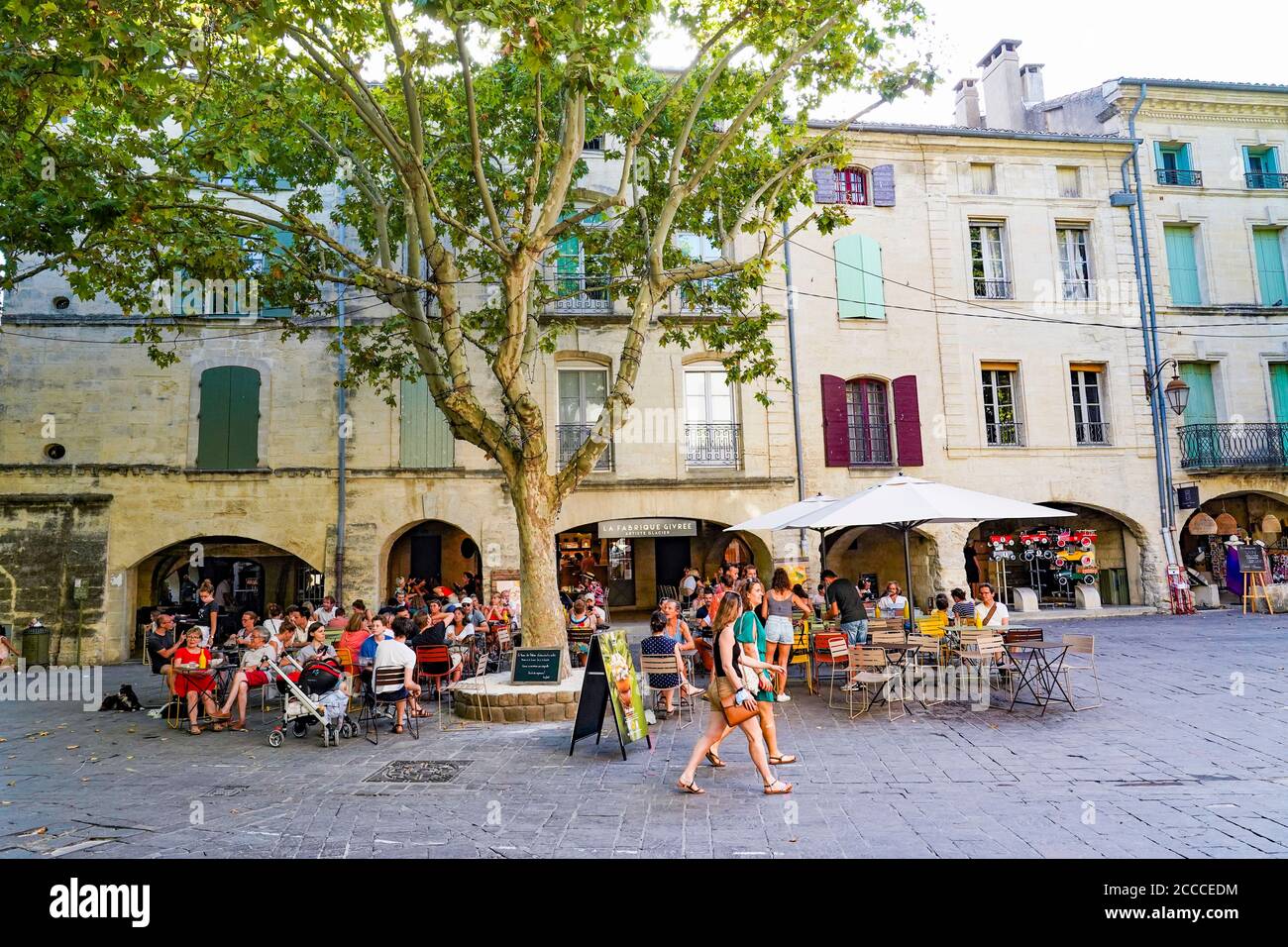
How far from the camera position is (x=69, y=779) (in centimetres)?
698

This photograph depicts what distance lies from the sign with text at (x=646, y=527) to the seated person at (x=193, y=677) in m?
8.81

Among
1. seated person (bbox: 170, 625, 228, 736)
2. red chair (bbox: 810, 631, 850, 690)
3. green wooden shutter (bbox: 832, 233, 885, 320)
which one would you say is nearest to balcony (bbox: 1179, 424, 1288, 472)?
green wooden shutter (bbox: 832, 233, 885, 320)

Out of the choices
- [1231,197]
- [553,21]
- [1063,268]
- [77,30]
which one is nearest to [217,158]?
[77,30]

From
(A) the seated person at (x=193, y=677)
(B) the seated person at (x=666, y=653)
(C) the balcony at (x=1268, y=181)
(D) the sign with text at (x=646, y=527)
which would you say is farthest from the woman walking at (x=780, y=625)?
(C) the balcony at (x=1268, y=181)

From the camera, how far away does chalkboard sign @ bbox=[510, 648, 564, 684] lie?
30.4 feet

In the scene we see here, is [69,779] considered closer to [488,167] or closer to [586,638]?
[586,638]

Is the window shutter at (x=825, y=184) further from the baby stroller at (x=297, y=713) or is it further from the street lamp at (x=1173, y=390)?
the baby stroller at (x=297, y=713)

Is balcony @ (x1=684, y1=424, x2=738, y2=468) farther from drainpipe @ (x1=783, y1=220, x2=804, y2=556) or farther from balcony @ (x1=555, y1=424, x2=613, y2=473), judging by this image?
balcony @ (x1=555, y1=424, x2=613, y2=473)

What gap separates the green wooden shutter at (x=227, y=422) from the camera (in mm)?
16125

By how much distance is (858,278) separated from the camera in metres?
18.5

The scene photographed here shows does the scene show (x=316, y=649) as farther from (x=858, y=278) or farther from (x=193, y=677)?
(x=858, y=278)

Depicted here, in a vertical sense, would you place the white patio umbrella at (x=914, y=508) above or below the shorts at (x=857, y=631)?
above

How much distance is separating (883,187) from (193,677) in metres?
17.2

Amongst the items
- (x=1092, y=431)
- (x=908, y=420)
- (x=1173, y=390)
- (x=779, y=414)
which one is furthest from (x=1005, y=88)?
(x=779, y=414)
